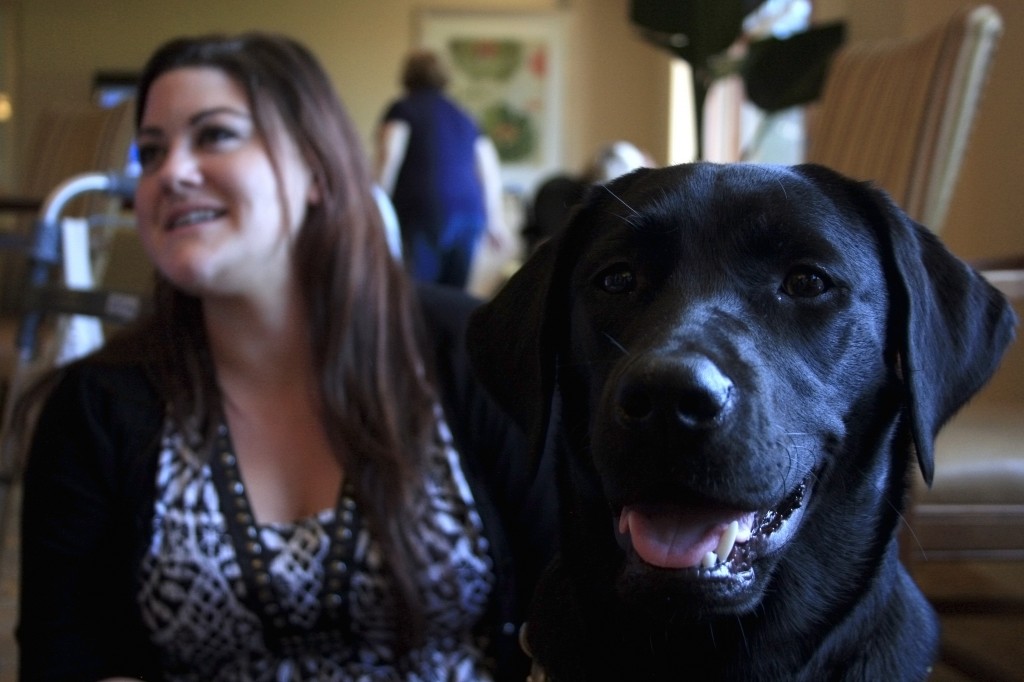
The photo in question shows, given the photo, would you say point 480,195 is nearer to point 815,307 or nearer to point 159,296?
point 159,296

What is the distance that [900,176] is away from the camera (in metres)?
1.97

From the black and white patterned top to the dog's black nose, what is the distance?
2.10 feet

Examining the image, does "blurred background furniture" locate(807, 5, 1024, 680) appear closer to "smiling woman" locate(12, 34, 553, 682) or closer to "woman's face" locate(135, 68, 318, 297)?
"smiling woman" locate(12, 34, 553, 682)

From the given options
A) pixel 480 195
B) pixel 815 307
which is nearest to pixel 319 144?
pixel 815 307

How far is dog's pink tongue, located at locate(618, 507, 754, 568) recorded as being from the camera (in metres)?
0.85

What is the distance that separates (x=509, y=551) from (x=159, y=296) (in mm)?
677

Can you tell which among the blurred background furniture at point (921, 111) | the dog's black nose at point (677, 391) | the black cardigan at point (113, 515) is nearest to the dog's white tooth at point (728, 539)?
the dog's black nose at point (677, 391)

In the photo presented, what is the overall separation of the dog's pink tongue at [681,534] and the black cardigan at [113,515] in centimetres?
52

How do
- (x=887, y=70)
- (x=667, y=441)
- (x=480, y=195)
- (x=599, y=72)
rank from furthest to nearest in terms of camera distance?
(x=599, y=72)
(x=480, y=195)
(x=887, y=70)
(x=667, y=441)

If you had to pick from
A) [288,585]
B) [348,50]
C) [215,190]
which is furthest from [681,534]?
[348,50]

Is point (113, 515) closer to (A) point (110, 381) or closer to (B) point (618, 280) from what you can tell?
(A) point (110, 381)

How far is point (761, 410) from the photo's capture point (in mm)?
836

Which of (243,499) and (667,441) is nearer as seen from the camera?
(667,441)

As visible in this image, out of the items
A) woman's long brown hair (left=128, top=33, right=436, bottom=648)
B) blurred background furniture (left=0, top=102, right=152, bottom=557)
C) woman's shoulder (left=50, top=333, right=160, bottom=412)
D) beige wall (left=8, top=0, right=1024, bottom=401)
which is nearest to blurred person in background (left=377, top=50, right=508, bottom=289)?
blurred background furniture (left=0, top=102, right=152, bottom=557)
